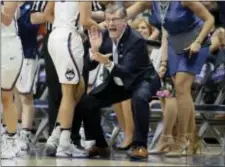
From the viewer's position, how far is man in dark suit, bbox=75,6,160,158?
10.9 feet

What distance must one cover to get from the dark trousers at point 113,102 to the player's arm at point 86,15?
369 mm

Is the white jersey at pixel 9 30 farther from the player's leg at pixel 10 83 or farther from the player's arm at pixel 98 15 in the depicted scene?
the player's arm at pixel 98 15

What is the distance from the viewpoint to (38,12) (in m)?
3.71

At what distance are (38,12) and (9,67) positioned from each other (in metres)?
0.49

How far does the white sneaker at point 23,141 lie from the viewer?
11.5 feet

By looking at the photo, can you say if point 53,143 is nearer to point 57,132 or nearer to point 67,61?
point 57,132

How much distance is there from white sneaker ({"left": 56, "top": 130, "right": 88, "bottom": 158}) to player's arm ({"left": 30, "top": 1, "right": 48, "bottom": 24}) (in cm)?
79

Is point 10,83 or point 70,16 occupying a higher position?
point 70,16

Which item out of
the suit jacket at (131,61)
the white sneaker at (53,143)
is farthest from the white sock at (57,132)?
the suit jacket at (131,61)

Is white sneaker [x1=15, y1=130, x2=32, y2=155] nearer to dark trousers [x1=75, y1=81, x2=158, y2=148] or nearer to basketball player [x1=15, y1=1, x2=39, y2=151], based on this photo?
basketball player [x1=15, y1=1, x2=39, y2=151]

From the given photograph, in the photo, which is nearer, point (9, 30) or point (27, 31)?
point (9, 30)

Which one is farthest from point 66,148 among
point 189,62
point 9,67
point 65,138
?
point 189,62

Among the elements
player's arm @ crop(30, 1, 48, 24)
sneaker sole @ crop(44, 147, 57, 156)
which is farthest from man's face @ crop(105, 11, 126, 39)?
sneaker sole @ crop(44, 147, 57, 156)

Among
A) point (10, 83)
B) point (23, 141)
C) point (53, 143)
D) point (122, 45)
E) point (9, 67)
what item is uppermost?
point (122, 45)
